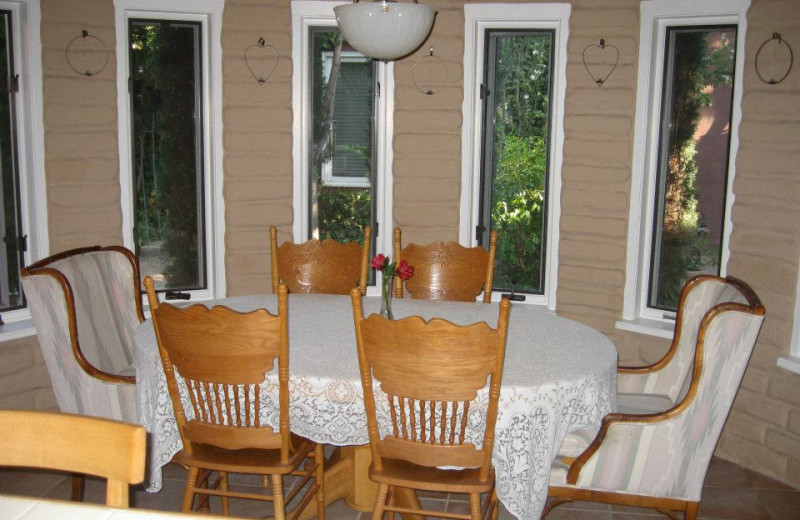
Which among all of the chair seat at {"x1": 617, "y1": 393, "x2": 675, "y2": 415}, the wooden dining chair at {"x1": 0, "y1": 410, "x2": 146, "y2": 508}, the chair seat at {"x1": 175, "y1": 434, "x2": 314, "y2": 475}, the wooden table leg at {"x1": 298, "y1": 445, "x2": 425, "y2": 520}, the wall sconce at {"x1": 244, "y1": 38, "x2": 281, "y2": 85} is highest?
the wall sconce at {"x1": 244, "y1": 38, "x2": 281, "y2": 85}

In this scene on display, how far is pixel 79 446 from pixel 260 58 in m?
2.78

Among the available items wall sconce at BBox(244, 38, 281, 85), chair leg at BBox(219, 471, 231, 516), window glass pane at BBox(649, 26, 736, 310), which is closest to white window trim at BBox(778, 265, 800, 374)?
window glass pane at BBox(649, 26, 736, 310)

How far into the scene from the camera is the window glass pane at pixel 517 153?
3906 mm

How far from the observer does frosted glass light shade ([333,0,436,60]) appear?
2.44 metres

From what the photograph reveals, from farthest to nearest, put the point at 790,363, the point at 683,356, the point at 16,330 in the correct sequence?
the point at 16,330, the point at 790,363, the point at 683,356

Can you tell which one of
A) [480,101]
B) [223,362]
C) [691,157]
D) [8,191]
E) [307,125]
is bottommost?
[223,362]

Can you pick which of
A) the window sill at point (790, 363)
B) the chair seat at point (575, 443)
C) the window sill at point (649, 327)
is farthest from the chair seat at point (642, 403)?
the window sill at point (649, 327)

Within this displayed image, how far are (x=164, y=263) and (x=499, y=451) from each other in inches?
94.2

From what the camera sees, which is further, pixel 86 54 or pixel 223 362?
pixel 86 54

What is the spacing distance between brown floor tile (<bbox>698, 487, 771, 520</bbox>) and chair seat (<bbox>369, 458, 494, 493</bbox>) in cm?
121

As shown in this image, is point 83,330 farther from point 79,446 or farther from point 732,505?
point 732,505

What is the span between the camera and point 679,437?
231 centimetres

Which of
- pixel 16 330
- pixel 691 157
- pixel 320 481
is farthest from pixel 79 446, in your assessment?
pixel 691 157

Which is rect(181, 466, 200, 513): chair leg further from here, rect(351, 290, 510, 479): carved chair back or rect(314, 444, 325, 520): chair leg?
rect(351, 290, 510, 479): carved chair back
